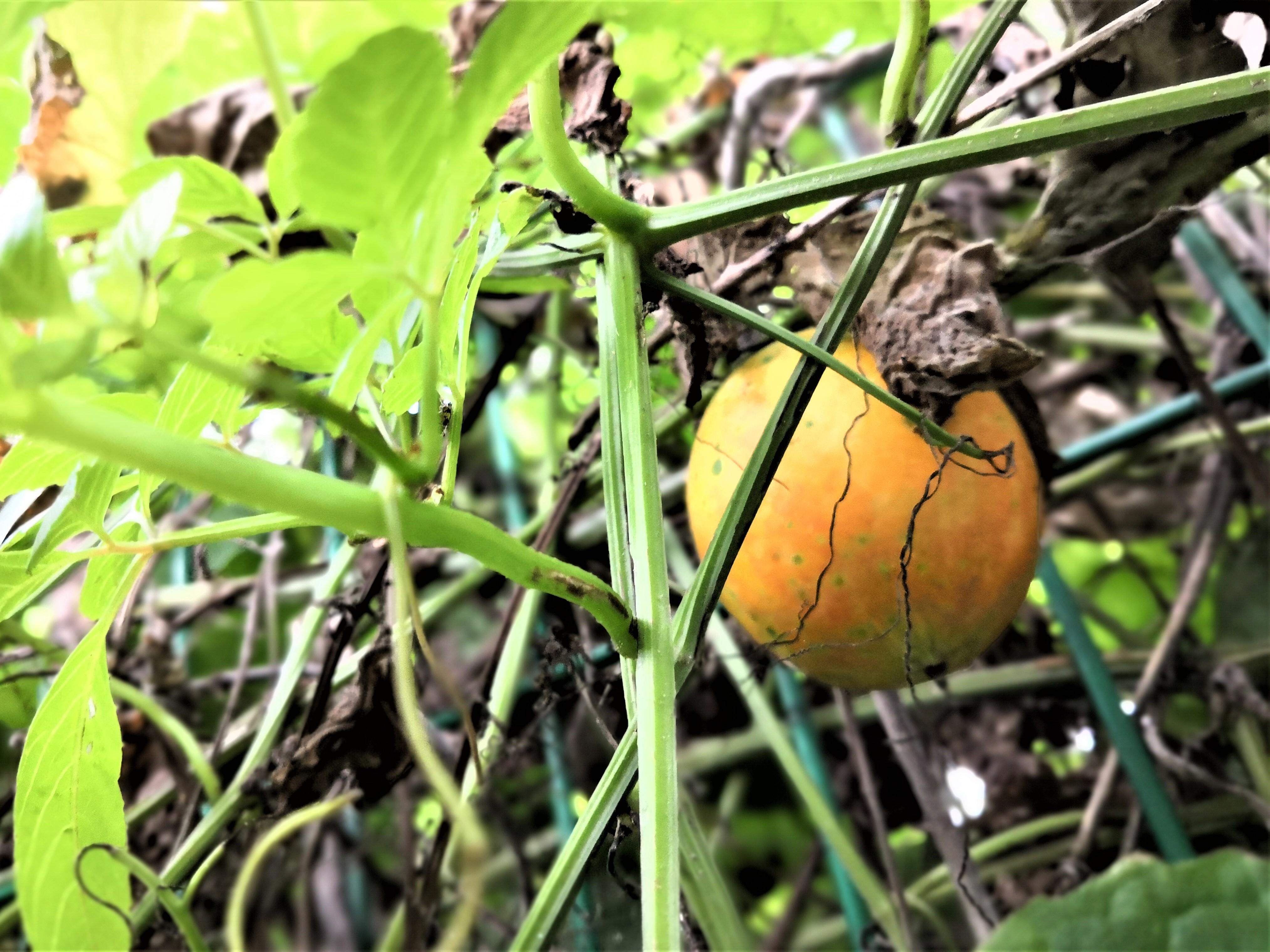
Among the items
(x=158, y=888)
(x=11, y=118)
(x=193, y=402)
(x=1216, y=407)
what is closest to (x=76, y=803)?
(x=158, y=888)

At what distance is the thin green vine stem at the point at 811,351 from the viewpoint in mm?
393

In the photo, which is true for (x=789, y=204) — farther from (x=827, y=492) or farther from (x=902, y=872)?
(x=902, y=872)

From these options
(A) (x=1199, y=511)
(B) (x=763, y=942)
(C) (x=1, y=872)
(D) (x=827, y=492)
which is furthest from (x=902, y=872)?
(C) (x=1, y=872)

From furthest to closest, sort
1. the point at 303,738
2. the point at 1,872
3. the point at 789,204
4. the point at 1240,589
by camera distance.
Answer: the point at 1240,589 → the point at 1,872 → the point at 303,738 → the point at 789,204

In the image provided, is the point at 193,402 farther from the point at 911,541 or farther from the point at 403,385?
the point at 911,541

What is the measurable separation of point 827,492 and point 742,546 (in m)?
0.05

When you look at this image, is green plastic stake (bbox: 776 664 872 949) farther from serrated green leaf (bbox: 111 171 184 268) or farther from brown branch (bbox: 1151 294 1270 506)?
serrated green leaf (bbox: 111 171 184 268)

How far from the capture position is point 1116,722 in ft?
2.02

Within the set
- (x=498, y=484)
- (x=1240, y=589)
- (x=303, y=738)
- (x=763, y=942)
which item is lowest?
(x=763, y=942)

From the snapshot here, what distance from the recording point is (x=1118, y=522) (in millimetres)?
913

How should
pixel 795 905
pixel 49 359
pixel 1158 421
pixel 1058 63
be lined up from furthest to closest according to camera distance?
1. pixel 795 905
2. pixel 1158 421
3. pixel 1058 63
4. pixel 49 359

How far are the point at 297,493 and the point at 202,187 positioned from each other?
0.74 feet

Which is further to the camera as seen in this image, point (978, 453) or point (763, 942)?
point (763, 942)

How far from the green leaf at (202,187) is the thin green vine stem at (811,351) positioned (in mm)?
197
